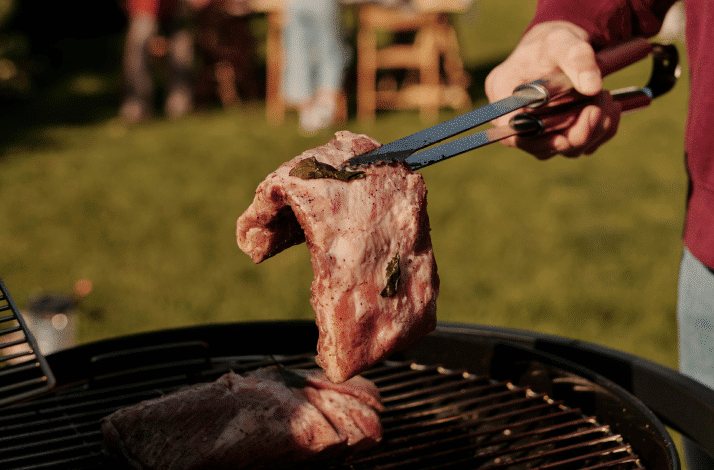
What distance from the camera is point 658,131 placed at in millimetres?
8016

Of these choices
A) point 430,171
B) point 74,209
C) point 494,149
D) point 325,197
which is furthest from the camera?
point 494,149

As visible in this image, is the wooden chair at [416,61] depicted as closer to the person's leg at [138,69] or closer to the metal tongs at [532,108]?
the person's leg at [138,69]

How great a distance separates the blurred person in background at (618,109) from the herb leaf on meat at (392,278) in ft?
2.40

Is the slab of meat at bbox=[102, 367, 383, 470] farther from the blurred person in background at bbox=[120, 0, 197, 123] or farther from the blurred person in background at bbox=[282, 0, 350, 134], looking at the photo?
the blurred person in background at bbox=[120, 0, 197, 123]

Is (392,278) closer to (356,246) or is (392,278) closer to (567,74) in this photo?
(356,246)

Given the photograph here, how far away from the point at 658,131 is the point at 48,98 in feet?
27.5

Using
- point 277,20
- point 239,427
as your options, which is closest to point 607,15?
point 239,427

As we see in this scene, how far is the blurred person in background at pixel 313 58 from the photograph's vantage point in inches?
329

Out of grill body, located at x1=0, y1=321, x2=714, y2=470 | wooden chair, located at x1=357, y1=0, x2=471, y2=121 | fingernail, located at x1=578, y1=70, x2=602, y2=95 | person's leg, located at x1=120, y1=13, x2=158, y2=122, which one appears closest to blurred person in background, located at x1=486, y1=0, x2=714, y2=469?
fingernail, located at x1=578, y1=70, x2=602, y2=95

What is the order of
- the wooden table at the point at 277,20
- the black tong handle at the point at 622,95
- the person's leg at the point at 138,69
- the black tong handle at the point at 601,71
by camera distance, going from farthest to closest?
the person's leg at the point at 138,69 < the wooden table at the point at 277,20 < the black tong handle at the point at 622,95 < the black tong handle at the point at 601,71

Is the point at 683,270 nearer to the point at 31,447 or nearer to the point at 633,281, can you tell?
the point at 31,447

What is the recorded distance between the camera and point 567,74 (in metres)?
1.81

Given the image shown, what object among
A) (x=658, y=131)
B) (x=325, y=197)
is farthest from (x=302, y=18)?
(x=325, y=197)

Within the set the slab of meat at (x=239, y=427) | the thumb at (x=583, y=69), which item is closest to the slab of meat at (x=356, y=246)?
the slab of meat at (x=239, y=427)
